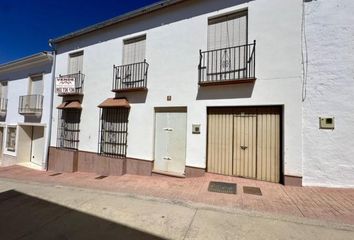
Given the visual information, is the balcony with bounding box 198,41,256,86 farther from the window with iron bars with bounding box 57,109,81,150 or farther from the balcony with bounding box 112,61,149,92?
the window with iron bars with bounding box 57,109,81,150

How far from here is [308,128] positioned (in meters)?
5.66

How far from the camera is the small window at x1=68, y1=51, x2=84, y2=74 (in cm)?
1042

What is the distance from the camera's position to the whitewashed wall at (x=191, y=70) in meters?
5.84

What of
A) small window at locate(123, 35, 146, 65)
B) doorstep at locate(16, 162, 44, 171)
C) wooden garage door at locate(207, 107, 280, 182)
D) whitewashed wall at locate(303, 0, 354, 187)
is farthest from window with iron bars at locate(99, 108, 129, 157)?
whitewashed wall at locate(303, 0, 354, 187)

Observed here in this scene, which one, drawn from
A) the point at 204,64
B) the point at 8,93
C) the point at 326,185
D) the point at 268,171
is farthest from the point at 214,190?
the point at 8,93

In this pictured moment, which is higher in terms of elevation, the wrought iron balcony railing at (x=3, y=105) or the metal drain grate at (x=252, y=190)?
the wrought iron balcony railing at (x=3, y=105)

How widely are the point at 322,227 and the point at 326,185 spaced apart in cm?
249

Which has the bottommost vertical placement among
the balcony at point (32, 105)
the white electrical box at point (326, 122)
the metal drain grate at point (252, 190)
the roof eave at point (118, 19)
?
the metal drain grate at point (252, 190)

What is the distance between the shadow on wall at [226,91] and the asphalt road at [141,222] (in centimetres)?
358

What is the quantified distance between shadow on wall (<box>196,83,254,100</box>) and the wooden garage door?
1.50ft

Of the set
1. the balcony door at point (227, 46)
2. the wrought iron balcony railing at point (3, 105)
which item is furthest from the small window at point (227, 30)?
the wrought iron balcony railing at point (3, 105)

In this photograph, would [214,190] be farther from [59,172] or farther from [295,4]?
[59,172]

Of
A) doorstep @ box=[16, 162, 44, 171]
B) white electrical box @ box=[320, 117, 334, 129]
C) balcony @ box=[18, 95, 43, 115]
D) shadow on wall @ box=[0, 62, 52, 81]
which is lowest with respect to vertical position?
doorstep @ box=[16, 162, 44, 171]

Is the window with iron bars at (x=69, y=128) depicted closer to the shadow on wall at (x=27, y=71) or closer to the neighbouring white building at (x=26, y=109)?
the neighbouring white building at (x=26, y=109)
